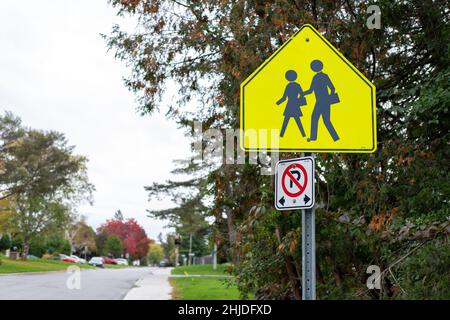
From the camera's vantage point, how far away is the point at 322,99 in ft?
11.2

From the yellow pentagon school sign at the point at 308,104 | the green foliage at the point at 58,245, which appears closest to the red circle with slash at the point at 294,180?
the yellow pentagon school sign at the point at 308,104

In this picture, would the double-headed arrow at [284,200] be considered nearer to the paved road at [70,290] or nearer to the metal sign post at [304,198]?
the metal sign post at [304,198]

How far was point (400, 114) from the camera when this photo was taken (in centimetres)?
658

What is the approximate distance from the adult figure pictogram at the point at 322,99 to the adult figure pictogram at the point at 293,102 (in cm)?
6

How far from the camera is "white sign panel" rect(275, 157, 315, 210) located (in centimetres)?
332

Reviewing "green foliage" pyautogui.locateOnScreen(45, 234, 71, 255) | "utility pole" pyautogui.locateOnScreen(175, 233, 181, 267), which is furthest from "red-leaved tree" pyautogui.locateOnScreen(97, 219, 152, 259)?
"utility pole" pyautogui.locateOnScreen(175, 233, 181, 267)

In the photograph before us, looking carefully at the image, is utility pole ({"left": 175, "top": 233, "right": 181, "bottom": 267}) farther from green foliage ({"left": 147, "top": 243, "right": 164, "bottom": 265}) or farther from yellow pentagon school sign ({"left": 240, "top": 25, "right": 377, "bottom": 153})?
green foliage ({"left": 147, "top": 243, "right": 164, "bottom": 265})

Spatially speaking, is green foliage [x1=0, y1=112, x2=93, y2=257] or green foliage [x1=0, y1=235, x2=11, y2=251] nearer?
green foliage [x1=0, y1=112, x2=93, y2=257]

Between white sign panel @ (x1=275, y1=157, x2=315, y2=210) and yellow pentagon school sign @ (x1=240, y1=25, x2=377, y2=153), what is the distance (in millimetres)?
108

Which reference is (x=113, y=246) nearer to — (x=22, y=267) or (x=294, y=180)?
(x=22, y=267)

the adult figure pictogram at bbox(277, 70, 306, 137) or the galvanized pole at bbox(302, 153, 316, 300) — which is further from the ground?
the adult figure pictogram at bbox(277, 70, 306, 137)
